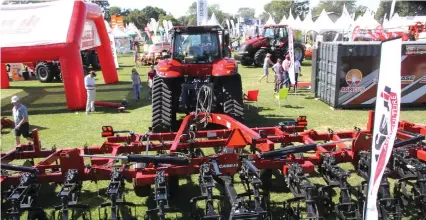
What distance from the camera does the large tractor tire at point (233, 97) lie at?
783 cm

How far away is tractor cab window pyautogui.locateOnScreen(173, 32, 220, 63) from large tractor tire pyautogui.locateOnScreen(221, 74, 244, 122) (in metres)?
0.70

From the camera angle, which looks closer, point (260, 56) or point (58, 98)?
point (58, 98)

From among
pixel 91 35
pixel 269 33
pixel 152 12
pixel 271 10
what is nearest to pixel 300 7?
pixel 271 10

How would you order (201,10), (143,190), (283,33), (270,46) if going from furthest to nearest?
(283,33) → (270,46) → (201,10) → (143,190)

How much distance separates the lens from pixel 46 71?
725 inches

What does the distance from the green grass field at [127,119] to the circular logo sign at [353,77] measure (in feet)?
2.65

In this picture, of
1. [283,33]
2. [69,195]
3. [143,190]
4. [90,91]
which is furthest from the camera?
[283,33]

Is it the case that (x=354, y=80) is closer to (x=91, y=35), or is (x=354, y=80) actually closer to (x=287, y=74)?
(x=287, y=74)

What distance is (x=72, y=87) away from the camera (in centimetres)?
1116

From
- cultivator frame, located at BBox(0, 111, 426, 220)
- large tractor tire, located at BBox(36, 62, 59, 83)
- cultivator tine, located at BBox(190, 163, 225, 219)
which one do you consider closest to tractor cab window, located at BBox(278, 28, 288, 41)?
large tractor tire, located at BBox(36, 62, 59, 83)

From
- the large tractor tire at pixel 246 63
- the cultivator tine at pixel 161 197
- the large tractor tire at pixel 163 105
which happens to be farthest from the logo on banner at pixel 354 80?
the large tractor tire at pixel 246 63

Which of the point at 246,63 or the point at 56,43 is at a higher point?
the point at 56,43

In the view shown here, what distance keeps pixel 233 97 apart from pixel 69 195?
4620mm

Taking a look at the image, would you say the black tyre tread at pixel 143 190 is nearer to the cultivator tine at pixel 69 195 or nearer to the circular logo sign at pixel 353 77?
the cultivator tine at pixel 69 195
